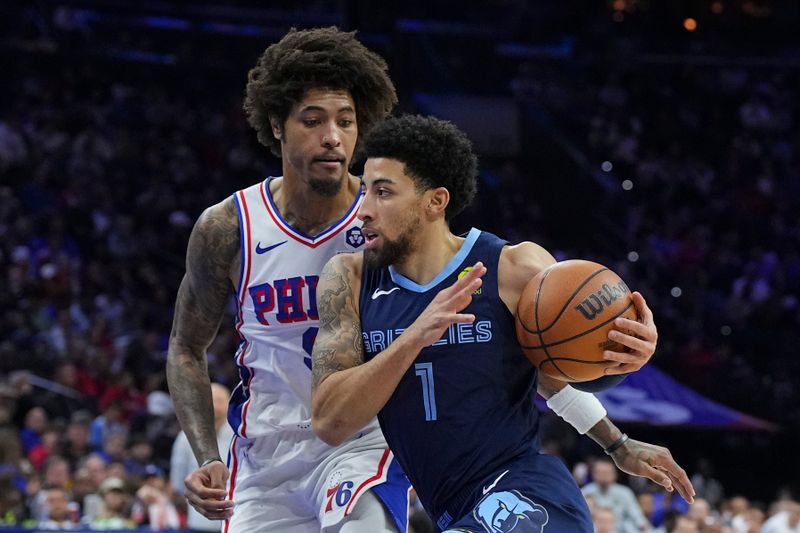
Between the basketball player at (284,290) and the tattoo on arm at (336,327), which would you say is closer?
the tattoo on arm at (336,327)

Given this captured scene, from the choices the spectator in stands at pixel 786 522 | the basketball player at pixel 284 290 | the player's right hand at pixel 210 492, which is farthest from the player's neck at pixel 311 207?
the spectator in stands at pixel 786 522

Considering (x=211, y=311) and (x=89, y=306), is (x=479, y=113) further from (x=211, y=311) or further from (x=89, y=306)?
(x=211, y=311)

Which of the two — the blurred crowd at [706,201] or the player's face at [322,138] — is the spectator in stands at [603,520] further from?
the player's face at [322,138]

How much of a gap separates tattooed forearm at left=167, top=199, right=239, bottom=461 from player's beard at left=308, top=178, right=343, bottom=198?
1.24ft

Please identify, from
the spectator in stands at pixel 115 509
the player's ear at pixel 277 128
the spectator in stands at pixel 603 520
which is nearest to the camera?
the player's ear at pixel 277 128

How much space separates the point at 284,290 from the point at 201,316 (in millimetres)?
492

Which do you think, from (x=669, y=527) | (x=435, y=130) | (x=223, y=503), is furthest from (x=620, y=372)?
(x=669, y=527)

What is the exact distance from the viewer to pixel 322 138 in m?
4.34

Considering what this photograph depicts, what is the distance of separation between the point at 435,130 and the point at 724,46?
1842 centimetres

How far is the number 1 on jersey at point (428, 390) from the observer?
3.73 metres

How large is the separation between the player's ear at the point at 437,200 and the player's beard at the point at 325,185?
0.60 meters

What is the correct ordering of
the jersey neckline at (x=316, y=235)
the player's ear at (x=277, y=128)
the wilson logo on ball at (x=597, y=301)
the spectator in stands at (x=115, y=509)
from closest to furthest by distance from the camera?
the wilson logo on ball at (x=597, y=301), the jersey neckline at (x=316, y=235), the player's ear at (x=277, y=128), the spectator in stands at (x=115, y=509)

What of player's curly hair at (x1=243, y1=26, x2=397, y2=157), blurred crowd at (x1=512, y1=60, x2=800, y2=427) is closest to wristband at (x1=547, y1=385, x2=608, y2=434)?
player's curly hair at (x1=243, y1=26, x2=397, y2=157)

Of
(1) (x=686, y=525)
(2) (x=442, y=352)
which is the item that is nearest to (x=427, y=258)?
(2) (x=442, y=352)
